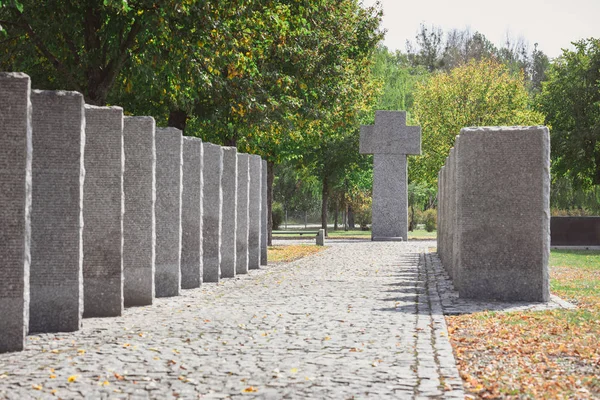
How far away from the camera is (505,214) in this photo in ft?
44.5

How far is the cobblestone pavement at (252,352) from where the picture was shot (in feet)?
23.5

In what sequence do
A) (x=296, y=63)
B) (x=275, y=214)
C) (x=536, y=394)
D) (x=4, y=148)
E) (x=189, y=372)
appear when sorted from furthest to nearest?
(x=275, y=214)
(x=296, y=63)
(x=4, y=148)
(x=189, y=372)
(x=536, y=394)

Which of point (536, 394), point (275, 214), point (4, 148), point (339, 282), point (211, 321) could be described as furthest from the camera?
point (275, 214)

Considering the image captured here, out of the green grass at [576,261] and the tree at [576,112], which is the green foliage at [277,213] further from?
the green grass at [576,261]

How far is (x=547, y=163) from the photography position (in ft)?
43.8

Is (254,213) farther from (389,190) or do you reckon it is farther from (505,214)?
(389,190)

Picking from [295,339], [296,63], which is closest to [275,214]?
[296,63]

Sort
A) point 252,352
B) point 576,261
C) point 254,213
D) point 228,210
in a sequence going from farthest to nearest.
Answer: point 576,261
point 254,213
point 228,210
point 252,352

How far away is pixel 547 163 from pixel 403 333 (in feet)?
14.7

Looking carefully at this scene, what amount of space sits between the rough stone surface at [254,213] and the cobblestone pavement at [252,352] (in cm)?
632

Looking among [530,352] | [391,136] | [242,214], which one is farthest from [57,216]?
[391,136]

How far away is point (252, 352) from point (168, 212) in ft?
20.0

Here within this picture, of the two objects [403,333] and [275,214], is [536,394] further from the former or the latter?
[275,214]

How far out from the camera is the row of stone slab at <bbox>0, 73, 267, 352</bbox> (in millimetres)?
9062
